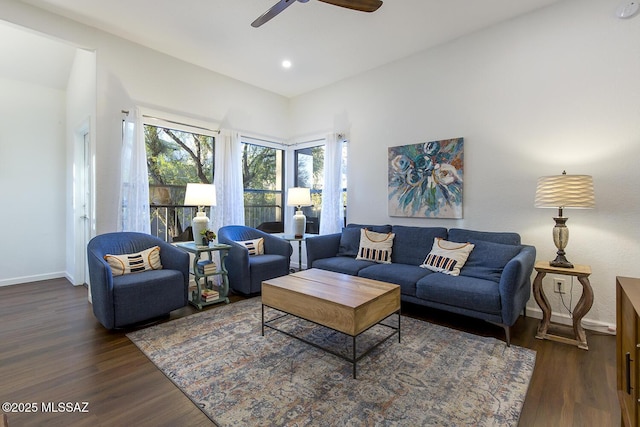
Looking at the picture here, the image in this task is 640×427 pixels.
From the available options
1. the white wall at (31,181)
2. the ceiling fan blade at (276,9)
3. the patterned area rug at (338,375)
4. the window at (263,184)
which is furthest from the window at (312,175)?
the white wall at (31,181)

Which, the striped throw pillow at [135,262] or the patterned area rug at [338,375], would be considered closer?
the patterned area rug at [338,375]

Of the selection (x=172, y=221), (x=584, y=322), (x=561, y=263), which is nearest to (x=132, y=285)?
(x=172, y=221)

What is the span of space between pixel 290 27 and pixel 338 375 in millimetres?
3334

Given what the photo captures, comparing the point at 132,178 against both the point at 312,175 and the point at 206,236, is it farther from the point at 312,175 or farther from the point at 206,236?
the point at 312,175

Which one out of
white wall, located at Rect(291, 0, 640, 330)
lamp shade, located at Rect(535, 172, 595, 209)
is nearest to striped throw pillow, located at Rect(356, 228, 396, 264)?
white wall, located at Rect(291, 0, 640, 330)

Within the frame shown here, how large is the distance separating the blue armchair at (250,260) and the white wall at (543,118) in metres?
1.63

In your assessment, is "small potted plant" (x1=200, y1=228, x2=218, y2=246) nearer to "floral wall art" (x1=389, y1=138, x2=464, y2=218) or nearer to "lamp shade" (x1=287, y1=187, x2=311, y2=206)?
"lamp shade" (x1=287, y1=187, x2=311, y2=206)

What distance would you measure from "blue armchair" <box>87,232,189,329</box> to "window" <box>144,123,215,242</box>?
0.72 meters

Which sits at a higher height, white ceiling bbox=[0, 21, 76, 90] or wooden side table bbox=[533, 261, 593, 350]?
white ceiling bbox=[0, 21, 76, 90]

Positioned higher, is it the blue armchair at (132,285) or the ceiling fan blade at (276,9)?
the ceiling fan blade at (276,9)

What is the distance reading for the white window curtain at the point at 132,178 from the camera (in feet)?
11.3

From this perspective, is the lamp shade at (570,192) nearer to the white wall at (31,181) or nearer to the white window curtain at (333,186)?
the white window curtain at (333,186)

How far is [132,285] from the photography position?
2.63 meters

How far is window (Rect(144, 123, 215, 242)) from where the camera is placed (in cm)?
385
